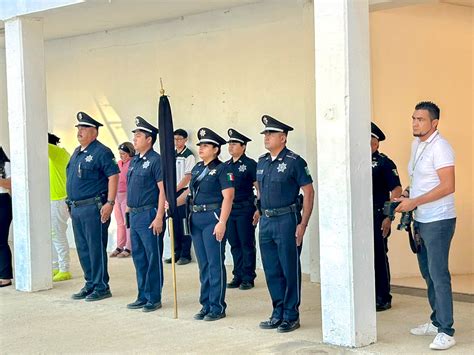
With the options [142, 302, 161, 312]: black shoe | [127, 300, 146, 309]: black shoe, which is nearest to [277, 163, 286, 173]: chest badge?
[142, 302, 161, 312]: black shoe

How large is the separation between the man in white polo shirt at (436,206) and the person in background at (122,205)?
5819 mm

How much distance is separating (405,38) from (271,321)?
3781 millimetres

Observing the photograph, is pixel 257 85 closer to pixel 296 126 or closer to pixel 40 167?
pixel 296 126

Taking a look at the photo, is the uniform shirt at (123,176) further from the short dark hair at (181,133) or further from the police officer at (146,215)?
→ the police officer at (146,215)

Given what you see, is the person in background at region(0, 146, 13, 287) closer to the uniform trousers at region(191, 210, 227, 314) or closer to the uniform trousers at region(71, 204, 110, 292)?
the uniform trousers at region(71, 204, 110, 292)

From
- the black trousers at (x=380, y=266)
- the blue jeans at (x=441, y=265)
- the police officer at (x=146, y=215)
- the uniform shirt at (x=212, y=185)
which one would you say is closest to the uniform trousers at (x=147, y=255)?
the police officer at (x=146, y=215)

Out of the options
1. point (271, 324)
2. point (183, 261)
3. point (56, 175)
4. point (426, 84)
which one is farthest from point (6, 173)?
point (426, 84)

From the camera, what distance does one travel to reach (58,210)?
9.50 meters

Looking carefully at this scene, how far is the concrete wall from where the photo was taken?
922 centimetres

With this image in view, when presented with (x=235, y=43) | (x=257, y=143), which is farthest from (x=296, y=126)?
(x=235, y=43)

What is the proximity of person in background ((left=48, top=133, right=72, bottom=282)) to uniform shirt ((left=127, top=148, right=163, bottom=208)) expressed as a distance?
83.7 inches

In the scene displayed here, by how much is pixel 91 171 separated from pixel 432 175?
144 inches

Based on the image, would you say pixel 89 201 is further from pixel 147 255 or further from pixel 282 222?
pixel 282 222

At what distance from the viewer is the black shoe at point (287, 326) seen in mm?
6461
